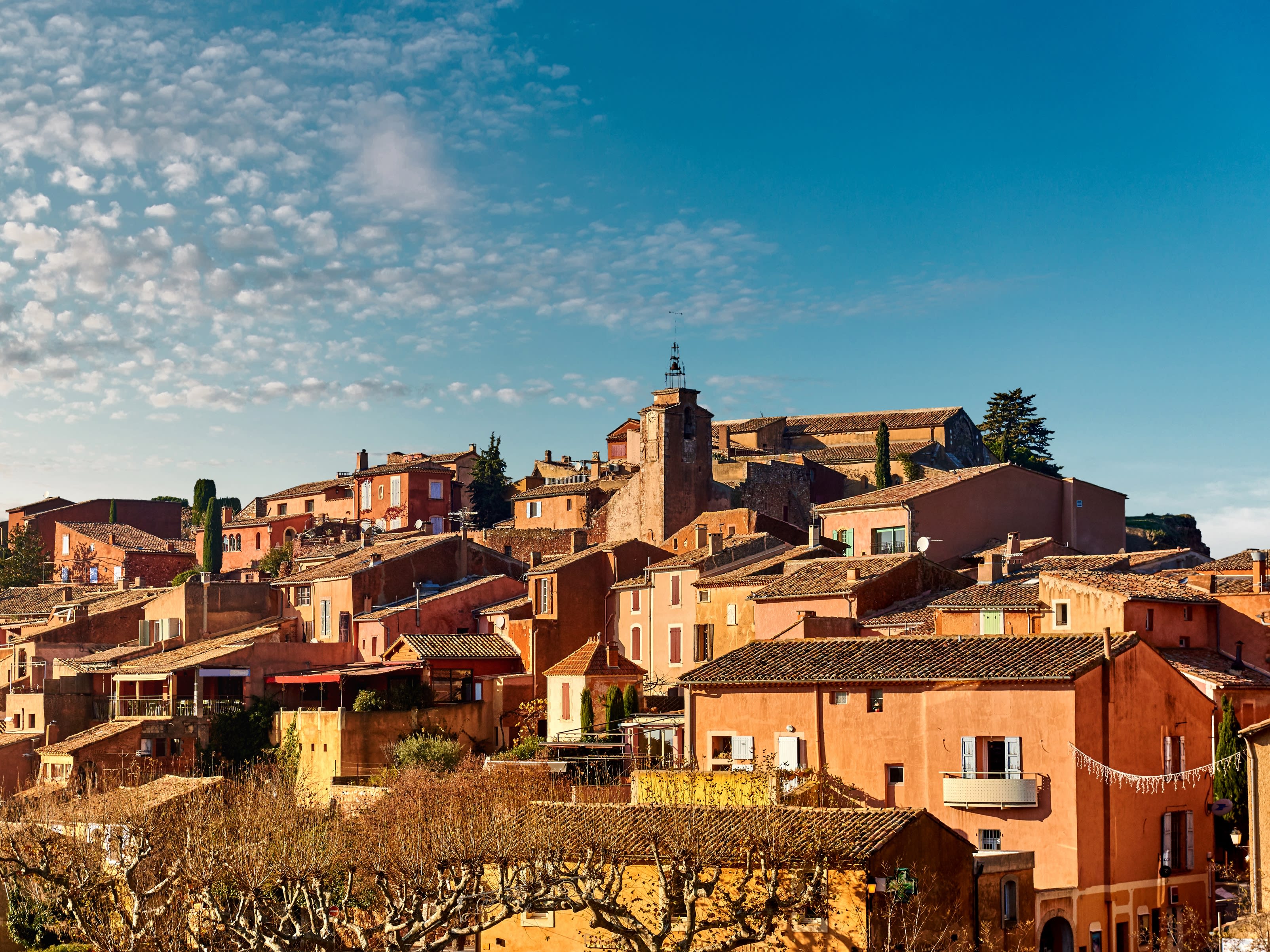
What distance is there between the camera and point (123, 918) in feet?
99.5

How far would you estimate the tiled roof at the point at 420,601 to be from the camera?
55.8 m

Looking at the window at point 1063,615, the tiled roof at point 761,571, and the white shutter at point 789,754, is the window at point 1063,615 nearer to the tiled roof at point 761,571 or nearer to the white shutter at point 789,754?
the white shutter at point 789,754

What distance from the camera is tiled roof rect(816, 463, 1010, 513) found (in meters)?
55.0

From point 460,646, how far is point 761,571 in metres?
10.2

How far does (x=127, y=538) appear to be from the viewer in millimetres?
88562

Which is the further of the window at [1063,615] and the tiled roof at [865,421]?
the tiled roof at [865,421]

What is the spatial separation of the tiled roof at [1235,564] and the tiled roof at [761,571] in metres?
11.5

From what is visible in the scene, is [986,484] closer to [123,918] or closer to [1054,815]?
[1054,815]

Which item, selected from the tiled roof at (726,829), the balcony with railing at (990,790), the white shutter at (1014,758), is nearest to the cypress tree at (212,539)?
the tiled roof at (726,829)

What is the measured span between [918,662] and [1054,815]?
15.6 ft

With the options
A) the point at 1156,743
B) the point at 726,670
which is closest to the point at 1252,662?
the point at 1156,743

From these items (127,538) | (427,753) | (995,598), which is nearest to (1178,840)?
(995,598)

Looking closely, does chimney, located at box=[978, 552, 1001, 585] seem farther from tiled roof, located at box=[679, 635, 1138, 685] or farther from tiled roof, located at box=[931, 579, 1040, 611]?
tiled roof, located at box=[679, 635, 1138, 685]

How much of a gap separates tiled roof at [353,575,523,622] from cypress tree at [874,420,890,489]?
23245mm
